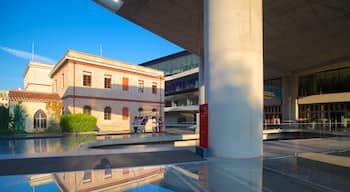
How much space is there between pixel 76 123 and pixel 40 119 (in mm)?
3805

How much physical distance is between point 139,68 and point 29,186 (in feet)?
74.5

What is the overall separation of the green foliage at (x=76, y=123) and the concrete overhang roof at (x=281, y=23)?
9230 mm

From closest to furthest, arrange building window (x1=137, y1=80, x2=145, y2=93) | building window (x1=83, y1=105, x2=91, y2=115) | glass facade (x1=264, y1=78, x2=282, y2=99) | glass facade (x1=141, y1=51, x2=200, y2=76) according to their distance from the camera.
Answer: building window (x1=83, y1=105, x2=91, y2=115) < building window (x1=137, y1=80, x2=145, y2=93) < glass facade (x1=264, y1=78, x2=282, y2=99) < glass facade (x1=141, y1=51, x2=200, y2=76)

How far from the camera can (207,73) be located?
8.17 metres

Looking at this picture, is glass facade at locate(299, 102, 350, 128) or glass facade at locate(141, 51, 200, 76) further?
glass facade at locate(141, 51, 200, 76)

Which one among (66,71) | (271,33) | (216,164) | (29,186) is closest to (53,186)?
(29,186)

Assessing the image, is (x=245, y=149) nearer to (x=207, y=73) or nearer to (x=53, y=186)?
(x=207, y=73)

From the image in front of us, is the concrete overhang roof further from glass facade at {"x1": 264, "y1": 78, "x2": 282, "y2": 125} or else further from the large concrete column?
glass facade at {"x1": 264, "y1": 78, "x2": 282, "y2": 125}

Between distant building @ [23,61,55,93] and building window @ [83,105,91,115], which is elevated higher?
distant building @ [23,61,55,93]

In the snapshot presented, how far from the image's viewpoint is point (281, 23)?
49.1ft

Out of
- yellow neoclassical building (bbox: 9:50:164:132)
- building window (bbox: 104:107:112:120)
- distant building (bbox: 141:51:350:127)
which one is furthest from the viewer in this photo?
distant building (bbox: 141:51:350:127)

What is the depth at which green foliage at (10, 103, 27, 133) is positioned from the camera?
58.5 ft

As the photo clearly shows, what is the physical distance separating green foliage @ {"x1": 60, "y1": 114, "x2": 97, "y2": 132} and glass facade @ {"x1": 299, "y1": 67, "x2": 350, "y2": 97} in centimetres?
2584

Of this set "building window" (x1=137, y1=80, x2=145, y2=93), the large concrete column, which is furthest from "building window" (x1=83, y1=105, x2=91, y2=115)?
the large concrete column
